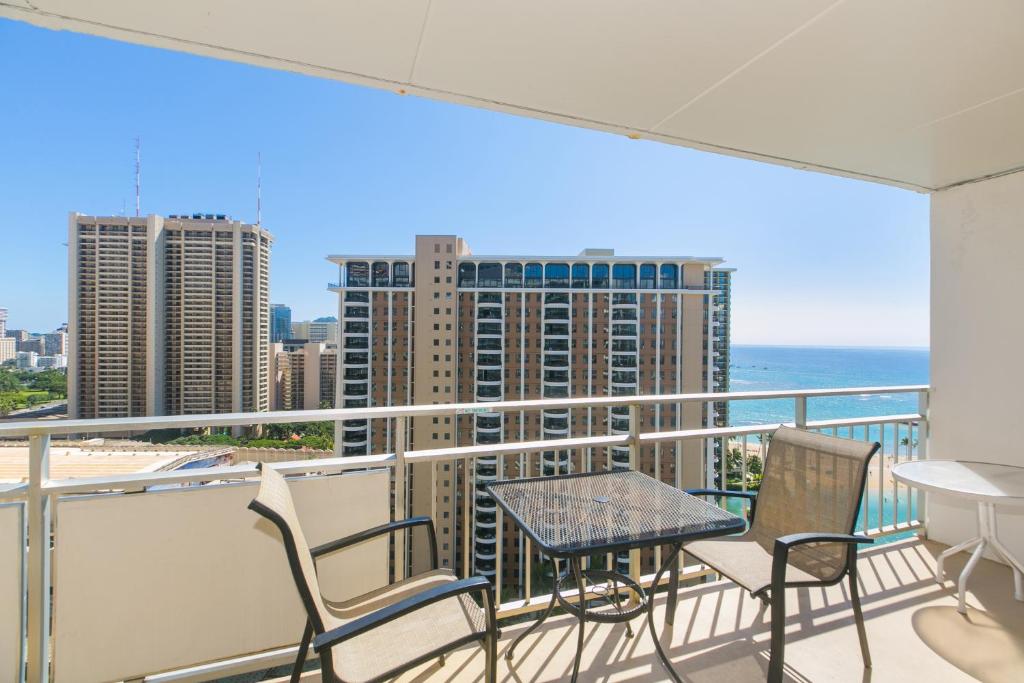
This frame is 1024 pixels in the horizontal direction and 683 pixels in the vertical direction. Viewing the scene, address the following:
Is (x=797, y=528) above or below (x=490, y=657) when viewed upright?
above

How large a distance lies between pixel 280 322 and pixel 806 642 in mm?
34609

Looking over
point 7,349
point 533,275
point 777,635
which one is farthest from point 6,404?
point 533,275

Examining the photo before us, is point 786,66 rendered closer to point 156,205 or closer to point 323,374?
point 323,374

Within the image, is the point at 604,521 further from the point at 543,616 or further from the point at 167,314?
the point at 167,314

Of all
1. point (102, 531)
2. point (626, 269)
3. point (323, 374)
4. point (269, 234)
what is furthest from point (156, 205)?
point (102, 531)

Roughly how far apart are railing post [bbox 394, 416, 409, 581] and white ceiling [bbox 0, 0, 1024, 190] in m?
1.44

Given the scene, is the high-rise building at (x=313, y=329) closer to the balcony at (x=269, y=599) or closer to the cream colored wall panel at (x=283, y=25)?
the balcony at (x=269, y=599)

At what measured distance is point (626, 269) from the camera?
27953 mm

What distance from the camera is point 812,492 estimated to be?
1909mm

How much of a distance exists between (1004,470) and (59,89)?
3542 cm

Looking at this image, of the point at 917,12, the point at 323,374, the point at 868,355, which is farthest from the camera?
the point at 868,355

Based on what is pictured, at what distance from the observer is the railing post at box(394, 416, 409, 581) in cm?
183

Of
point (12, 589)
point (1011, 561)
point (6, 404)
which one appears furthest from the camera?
point (6, 404)

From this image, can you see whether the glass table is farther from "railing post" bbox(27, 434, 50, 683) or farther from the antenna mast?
the antenna mast
